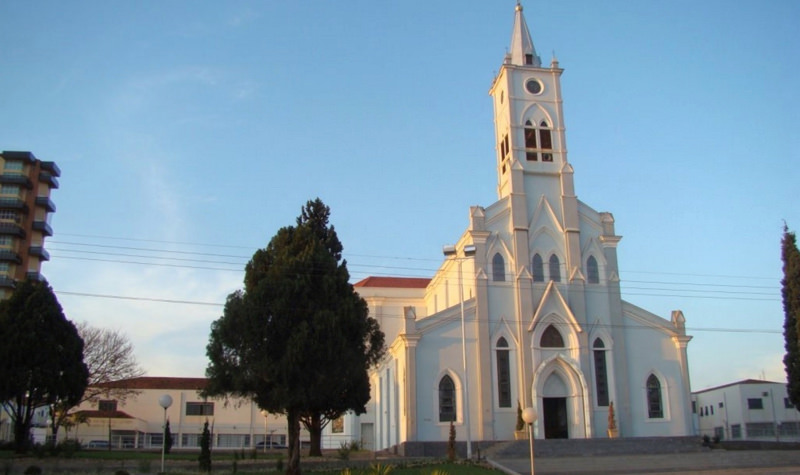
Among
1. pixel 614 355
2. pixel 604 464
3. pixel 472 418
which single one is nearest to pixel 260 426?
pixel 472 418

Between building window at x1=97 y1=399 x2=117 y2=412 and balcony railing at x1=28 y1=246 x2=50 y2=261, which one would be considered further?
balcony railing at x1=28 y1=246 x2=50 y2=261

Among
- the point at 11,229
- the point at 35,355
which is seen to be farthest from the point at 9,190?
the point at 35,355

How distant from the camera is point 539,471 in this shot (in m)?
A: 31.1

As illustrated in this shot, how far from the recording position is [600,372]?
44.0m

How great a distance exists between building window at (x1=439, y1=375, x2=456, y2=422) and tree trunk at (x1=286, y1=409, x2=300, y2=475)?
15.6 m

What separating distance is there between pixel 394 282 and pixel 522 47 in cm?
2406

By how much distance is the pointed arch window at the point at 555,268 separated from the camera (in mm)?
45469

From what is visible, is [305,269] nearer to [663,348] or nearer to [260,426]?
[663,348]

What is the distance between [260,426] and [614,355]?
34426 millimetres

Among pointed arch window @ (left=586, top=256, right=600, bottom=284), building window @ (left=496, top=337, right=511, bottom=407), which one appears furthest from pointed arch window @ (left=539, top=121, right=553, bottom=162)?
building window @ (left=496, top=337, right=511, bottom=407)

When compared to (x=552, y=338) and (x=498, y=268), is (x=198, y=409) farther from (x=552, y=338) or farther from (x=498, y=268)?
(x=552, y=338)

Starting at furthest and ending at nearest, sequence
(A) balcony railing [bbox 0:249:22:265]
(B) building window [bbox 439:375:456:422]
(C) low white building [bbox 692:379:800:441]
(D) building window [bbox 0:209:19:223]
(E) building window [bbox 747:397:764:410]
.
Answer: (D) building window [bbox 0:209:19:223]
(A) balcony railing [bbox 0:249:22:265]
(E) building window [bbox 747:397:764:410]
(C) low white building [bbox 692:379:800:441]
(B) building window [bbox 439:375:456:422]

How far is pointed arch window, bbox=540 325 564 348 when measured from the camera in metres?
43.9

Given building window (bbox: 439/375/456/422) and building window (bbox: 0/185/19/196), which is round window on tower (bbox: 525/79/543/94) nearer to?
building window (bbox: 439/375/456/422)
